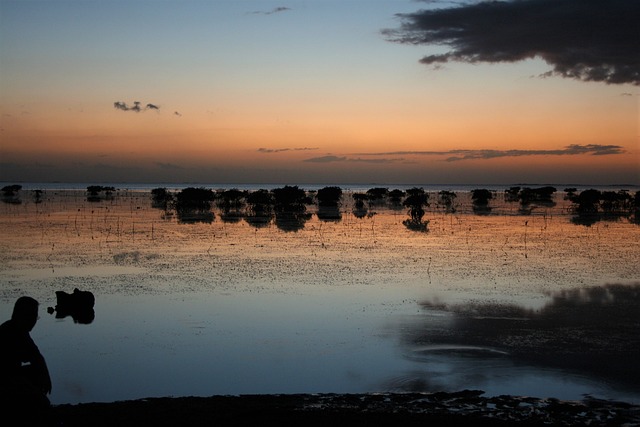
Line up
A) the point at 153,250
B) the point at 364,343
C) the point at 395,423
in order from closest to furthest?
the point at 395,423 < the point at 364,343 < the point at 153,250

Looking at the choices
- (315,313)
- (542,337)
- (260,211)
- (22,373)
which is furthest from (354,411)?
(260,211)

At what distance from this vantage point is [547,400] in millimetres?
7867

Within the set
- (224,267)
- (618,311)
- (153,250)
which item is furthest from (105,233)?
(618,311)

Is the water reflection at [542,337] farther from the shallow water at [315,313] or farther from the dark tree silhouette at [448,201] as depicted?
the dark tree silhouette at [448,201]

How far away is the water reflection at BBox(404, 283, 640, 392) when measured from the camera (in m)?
9.40

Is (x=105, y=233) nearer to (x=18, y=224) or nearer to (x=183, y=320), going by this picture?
(x=18, y=224)

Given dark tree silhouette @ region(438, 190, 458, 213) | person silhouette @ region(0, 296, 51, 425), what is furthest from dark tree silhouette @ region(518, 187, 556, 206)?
person silhouette @ region(0, 296, 51, 425)

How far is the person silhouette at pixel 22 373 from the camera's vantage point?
15.8ft

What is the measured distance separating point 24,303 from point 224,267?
1365 centimetres

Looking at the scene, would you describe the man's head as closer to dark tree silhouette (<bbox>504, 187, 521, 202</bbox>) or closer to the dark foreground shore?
the dark foreground shore

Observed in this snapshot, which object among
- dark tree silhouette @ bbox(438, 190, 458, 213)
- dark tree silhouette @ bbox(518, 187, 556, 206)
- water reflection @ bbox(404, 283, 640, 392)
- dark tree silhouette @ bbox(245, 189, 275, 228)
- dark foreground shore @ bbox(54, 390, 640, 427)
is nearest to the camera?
dark foreground shore @ bbox(54, 390, 640, 427)

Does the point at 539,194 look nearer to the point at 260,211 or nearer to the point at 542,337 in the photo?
the point at 260,211

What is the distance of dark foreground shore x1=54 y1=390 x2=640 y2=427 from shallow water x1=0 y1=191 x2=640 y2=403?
0.56 meters

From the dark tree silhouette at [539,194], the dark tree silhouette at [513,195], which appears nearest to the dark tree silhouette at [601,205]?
the dark tree silhouette at [539,194]
